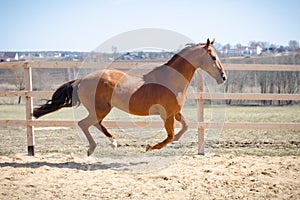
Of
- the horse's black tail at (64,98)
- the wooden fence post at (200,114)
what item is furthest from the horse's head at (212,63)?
the horse's black tail at (64,98)

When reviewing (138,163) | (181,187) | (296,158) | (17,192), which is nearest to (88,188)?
(17,192)

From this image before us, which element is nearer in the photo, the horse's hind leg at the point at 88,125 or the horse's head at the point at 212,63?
the horse's head at the point at 212,63

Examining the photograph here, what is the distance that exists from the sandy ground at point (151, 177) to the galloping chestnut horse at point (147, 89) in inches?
18.2

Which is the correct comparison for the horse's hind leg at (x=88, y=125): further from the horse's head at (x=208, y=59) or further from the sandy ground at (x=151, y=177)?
the horse's head at (x=208, y=59)

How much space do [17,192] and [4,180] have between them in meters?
0.57

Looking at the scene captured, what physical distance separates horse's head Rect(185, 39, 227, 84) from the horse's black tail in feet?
6.59

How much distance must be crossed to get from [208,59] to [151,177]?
206 centimetres

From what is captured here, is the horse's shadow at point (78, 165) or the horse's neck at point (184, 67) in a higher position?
the horse's neck at point (184, 67)

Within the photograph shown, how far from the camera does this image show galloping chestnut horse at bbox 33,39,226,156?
5141 millimetres

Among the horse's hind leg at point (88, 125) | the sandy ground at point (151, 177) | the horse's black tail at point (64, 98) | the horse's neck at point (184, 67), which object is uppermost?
the horse's neck at point (184, 67)

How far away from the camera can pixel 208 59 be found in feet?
16.9

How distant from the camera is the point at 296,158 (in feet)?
17.8

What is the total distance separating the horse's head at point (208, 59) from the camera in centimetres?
511

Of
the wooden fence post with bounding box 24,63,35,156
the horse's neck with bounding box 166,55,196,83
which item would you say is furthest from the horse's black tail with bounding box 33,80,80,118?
the horse's neck with bounding box 166,55,196,83
